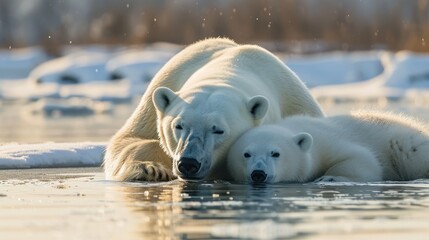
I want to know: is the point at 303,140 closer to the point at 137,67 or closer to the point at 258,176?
the point at 258,176

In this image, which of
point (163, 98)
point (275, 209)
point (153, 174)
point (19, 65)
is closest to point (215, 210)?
point (275, 209)

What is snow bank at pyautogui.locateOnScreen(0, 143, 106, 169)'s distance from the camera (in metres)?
7.10

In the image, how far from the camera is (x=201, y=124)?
19.1 feet

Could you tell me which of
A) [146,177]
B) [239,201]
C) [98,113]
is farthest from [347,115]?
[98,113]

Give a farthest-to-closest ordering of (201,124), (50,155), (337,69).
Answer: (337,69), (50,155), (201,124)

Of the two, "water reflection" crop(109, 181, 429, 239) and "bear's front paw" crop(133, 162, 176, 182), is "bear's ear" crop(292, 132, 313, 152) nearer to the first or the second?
"water reflection" crop(109, 181, 429, 239)

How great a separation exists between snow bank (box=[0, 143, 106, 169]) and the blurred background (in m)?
2.30

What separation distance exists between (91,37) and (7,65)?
4743 millimetres

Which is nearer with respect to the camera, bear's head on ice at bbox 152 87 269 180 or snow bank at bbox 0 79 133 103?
bear's head on ice at bbox 152 87 269 180

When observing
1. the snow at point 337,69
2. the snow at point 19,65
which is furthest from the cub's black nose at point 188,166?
the snow at point 19,65

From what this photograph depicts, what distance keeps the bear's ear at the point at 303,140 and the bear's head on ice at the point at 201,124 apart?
1.00 feet

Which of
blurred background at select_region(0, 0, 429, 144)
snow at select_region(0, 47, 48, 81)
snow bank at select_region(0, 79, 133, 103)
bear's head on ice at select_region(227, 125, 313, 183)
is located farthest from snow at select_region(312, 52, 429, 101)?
bear's head on ice at select_region(227, 125, 313, 183)

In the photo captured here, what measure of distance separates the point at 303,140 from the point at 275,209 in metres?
1.25

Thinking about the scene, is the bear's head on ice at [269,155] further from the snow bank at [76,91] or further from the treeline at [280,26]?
the treeline at [280,26]
